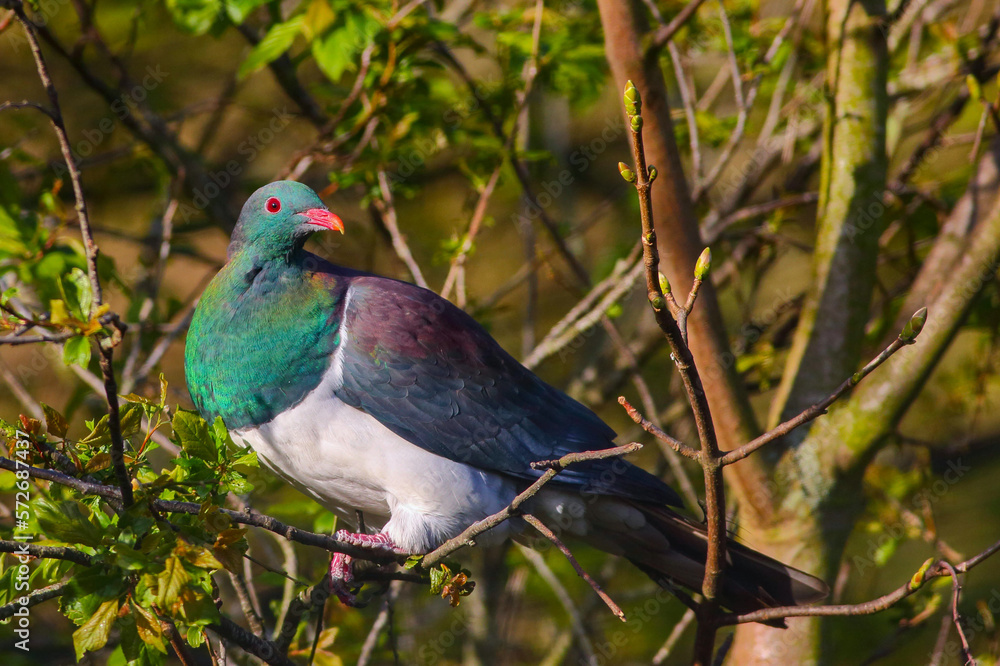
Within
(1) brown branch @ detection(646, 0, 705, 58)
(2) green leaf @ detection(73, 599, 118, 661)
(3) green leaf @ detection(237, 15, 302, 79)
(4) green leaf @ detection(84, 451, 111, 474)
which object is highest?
(1) brown branch @ detection(646, 0, 705, 58)

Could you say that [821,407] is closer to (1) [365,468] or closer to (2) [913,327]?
(2) [913,327]

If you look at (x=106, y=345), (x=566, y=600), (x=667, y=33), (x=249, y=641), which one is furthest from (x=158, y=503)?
(x=566, y=600)

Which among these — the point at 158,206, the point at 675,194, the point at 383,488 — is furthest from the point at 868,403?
the point at 158,206

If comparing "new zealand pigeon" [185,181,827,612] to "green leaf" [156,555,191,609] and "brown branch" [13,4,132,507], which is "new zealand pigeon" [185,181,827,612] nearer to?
"brown branch" [13,4,132,507]

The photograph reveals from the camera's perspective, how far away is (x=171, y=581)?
1598 mm

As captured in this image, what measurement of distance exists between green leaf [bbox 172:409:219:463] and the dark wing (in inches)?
34.6

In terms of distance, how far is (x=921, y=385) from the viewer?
117 inches

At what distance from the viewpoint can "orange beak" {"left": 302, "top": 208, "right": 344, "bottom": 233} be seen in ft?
8.77

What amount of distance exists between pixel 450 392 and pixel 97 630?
131 cm

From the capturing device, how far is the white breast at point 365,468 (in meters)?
2.59

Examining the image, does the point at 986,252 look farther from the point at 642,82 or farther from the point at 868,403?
the point at 642,82

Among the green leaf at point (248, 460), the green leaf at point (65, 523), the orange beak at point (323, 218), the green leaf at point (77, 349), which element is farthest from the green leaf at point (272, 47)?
the green leaf at point (65, 523)

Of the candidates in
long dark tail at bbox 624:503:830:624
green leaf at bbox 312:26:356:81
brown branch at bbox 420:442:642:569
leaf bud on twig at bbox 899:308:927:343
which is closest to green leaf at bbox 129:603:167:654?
brown branch at bbox 420:442:642:569

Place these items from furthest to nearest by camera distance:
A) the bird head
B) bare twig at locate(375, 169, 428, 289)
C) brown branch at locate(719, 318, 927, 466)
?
bare twig at locate(375, 169, 428, 289) < the bird head < brown branch at locate(719, 318, 927, 466)
